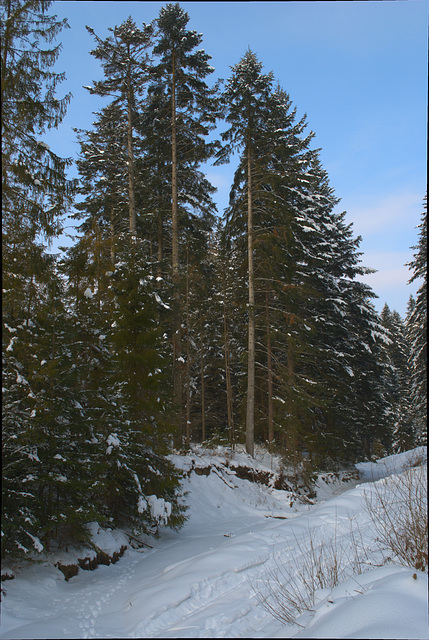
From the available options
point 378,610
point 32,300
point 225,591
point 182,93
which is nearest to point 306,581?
point 225,591

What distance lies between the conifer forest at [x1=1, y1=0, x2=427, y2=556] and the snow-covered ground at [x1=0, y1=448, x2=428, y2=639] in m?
0.84

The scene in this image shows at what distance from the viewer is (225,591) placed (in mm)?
5223

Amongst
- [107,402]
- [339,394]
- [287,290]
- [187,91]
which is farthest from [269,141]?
[107,402]

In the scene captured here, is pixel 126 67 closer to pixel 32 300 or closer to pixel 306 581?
pixel 32 300

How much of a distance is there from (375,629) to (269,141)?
16714 mm

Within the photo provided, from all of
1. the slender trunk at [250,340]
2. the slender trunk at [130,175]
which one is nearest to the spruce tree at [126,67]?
the slender trunk at [130,175]

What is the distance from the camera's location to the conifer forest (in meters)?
6.80

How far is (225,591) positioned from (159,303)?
8.62 m

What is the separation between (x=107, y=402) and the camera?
28.1 ft

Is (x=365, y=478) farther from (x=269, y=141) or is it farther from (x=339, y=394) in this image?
(x=269, y=141)

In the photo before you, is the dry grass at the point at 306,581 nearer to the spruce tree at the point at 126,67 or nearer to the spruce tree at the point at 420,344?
the spruce tree at the point at 420,344

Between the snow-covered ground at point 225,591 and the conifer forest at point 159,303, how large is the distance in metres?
0.84

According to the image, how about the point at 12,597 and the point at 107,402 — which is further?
the point at 107,402

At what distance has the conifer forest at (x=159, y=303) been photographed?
6.80m
